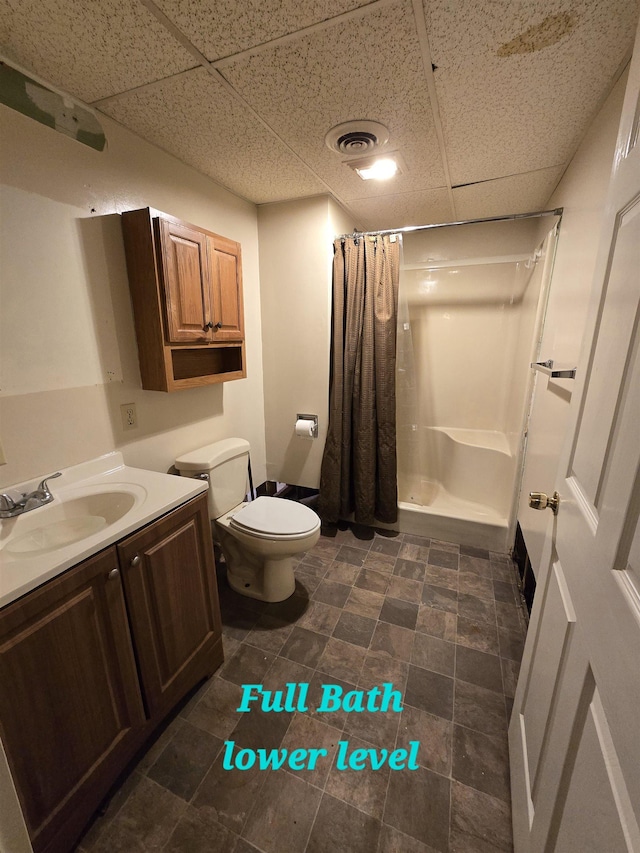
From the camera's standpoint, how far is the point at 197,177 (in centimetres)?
178

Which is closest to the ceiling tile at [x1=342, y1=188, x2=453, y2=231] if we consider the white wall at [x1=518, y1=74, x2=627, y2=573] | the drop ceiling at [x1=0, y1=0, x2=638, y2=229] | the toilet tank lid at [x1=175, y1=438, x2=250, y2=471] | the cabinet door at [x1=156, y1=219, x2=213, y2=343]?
the drop ceiling at [x1=0, y1=0, x2=638, y2=229]

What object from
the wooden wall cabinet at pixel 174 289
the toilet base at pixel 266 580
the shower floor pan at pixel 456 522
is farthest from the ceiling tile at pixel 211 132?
the shower floor pan at pixel 456 522

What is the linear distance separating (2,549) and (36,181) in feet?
3.90

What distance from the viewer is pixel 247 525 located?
172cm

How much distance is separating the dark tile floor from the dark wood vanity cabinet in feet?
0.56

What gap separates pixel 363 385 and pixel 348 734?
173 cm

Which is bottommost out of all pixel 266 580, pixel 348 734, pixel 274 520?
pixel 348 734

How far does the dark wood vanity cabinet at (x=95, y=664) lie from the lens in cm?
81

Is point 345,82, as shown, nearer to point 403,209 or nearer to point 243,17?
point 243,17

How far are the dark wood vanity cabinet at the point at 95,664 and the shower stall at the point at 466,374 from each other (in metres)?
1.67

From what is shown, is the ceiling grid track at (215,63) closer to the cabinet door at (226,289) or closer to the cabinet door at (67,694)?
the cabinet door at (226,289)

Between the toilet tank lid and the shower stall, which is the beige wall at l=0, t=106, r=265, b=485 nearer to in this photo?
the toilet tank lid

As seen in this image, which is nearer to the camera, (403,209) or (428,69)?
(428,69)

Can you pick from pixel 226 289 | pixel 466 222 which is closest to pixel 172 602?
pixel 226 289
